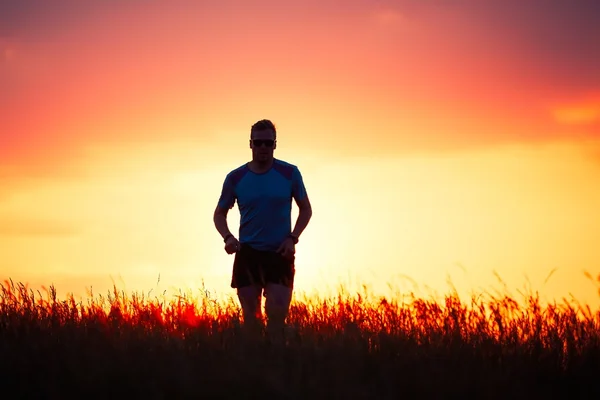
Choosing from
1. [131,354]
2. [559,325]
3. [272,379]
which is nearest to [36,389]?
[131,354]

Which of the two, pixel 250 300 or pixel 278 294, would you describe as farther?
pixel 250 300

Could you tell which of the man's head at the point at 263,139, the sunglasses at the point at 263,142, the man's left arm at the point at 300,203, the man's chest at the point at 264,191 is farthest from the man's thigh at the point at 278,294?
the sunglasses at the point at 263,142

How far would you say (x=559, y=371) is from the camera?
24.2ft

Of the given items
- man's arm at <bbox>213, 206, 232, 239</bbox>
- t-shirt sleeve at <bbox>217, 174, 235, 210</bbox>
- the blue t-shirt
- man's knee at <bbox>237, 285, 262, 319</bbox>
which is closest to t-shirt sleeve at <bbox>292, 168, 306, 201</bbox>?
the blue t-shirt

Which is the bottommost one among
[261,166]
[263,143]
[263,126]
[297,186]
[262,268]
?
[262,268]

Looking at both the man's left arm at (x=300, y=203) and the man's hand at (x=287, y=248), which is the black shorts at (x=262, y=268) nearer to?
the man's hand at (x=287, y=248)

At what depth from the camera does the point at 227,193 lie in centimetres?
919

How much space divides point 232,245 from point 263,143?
3.60 ft

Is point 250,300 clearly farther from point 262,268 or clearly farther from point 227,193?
point 227,193

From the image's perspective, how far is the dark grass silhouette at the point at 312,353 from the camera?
655 cm

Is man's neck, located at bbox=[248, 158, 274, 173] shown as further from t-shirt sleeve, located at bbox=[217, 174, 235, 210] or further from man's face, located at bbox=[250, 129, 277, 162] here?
t-shirt sleeve, located at bbox=[217, 174, 235, 210]

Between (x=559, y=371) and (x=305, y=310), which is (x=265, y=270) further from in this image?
(x=559, y=371)

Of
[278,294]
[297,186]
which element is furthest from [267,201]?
[278,294]

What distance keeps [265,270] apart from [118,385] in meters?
2.66
